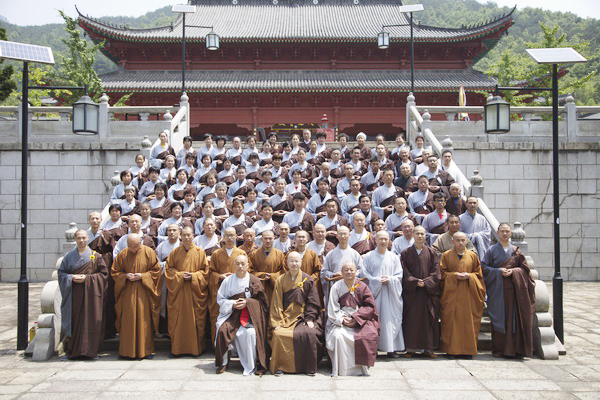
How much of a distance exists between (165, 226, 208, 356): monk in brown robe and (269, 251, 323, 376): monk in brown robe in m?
1.09

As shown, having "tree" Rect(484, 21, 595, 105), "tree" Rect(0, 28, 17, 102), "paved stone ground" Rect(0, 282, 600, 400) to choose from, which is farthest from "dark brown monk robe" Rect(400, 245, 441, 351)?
"tree" Rect(484, 21, 595, 105)

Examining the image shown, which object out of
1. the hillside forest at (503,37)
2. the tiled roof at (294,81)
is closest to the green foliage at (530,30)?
the hillside forest at (503,37)

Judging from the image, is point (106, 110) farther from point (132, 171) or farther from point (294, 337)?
point (294, 337)

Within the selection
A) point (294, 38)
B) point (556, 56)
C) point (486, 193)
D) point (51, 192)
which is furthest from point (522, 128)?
point (51, 192)

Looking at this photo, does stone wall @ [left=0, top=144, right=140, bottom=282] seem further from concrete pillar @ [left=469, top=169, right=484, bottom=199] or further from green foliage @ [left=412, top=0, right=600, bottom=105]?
green foliage @ [left=412, top=0, right=600, bottom=105]

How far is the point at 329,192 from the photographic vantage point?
9703 millimetres

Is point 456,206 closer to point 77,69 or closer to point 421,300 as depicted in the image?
point 421,300

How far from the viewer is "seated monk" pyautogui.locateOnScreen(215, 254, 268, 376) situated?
20.3 feet

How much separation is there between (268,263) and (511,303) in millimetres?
3204

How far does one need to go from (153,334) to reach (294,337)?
2.08 m

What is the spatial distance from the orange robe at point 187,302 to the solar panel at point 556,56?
552cm

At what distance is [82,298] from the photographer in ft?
22.2

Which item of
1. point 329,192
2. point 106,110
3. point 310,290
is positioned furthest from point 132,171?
point 310,290

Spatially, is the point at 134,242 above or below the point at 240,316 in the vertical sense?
above
